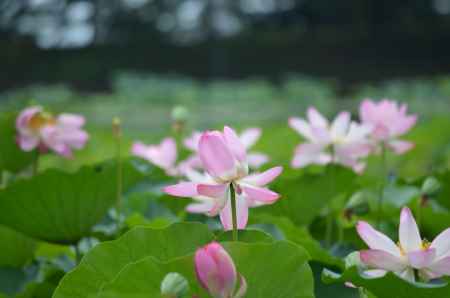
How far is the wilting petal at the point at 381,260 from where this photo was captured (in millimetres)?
492

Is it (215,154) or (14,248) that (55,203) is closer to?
(14,248)

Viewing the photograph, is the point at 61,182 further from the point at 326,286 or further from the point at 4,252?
the point at 326,286

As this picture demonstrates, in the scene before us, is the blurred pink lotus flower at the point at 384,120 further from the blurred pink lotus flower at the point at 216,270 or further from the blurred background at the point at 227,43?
the blurred background at the point at 227,43

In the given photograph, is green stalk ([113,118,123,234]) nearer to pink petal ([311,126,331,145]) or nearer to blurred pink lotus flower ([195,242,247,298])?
pink petal ([311,126,331,145])

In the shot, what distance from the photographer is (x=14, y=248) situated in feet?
2.64

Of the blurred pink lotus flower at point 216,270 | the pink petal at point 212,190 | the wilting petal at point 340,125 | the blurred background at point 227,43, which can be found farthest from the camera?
A: the blurred background at point 227,43

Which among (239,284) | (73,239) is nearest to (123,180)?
(73,239)

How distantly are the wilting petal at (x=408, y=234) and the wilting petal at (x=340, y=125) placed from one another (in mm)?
359

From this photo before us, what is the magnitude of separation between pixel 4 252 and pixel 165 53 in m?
13.2

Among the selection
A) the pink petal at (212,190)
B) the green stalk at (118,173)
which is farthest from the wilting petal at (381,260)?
the green stalk at (118,173)

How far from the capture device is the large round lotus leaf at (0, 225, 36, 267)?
2.60 ft

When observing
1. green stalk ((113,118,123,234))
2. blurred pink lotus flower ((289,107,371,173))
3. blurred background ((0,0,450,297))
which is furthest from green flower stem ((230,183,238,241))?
blurred background ((0,0,450,297))

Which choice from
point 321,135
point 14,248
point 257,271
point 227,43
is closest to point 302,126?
point 321,135

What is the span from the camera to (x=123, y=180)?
882 millimetres
